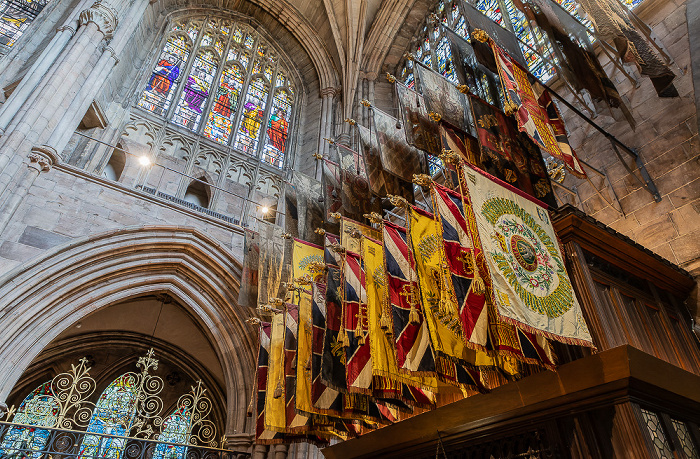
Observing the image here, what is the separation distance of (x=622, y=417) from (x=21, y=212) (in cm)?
755

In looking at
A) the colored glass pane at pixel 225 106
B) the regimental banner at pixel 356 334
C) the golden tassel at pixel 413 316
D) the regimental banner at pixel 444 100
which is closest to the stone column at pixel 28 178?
the colored glass pane at pixel 225 106

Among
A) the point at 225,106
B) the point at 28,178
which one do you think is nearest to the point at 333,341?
the point at 28,178

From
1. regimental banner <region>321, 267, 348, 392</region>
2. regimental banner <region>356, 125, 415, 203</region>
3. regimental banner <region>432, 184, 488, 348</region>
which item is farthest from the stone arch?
regimental banner <region>432, 184, 488, 348</region>

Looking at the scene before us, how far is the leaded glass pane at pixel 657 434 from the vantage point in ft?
9.47

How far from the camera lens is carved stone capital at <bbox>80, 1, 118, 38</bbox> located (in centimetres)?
848

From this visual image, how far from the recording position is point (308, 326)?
17.8 ft

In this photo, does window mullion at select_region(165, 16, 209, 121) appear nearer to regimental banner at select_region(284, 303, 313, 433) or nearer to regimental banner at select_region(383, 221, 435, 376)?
regimental banner at select_region(284, 303, 313, 433)

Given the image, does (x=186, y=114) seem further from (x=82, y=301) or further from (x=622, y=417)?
(x=622, y=417)

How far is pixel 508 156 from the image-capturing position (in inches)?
182

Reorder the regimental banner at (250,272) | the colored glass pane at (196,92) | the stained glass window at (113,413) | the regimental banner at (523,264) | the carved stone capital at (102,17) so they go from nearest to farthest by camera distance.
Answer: the regimental banner at (523,264) < the regimental banner at (250,272) < the carved stone capital at (102,17) < the stained glass window at (113,413) < the colored glass pane at (196,92)

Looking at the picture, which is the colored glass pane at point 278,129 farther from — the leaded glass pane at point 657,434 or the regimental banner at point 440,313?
the leaded glass pane at point 657,434

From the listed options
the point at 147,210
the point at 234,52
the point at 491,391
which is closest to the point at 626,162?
the point at 491,391

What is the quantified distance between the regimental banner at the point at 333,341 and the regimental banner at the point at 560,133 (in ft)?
8.28

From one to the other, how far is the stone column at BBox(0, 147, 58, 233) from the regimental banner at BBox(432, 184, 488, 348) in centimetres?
580
